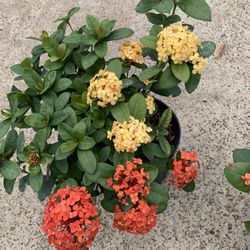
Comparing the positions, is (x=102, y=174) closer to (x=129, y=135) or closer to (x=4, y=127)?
(x=129, y=135)

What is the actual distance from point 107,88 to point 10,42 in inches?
57.2

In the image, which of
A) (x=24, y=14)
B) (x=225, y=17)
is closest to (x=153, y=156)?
(x=225, y=17)

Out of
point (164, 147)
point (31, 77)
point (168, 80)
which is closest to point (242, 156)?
point (164, 147)

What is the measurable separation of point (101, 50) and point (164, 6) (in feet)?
0.94

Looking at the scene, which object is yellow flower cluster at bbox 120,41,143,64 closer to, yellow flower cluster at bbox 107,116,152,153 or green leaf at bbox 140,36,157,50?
green leaf at bbox 140,36,157,50

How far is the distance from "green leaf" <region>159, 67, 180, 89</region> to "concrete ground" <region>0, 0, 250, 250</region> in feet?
2.28

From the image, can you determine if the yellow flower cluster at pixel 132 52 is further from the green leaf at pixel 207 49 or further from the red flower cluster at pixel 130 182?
the red flower cluster at pixel 130 182

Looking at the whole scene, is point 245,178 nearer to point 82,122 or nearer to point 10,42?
point 82,122

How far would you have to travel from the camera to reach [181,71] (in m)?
1.53

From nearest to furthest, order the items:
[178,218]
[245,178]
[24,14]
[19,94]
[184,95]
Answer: [245,178], [19,94], [178,218], [184,95], [24,14]

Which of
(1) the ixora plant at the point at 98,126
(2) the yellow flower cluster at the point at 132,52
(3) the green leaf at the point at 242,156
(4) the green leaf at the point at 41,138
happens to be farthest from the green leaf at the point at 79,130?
(3) the green leaf at the point at 242,156

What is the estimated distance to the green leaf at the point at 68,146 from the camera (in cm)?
152

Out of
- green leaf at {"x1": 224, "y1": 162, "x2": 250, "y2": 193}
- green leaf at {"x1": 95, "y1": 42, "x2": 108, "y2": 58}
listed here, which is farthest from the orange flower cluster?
green leaf at {"x1": 95, "y1": 42, "x2": 108, "y2": 58}

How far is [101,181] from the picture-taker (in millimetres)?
1543
